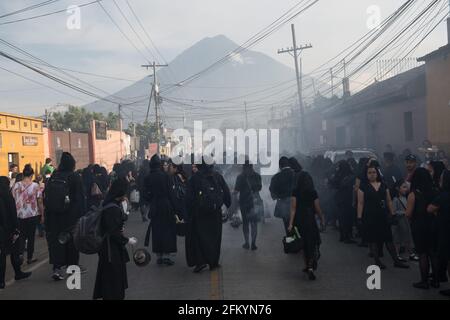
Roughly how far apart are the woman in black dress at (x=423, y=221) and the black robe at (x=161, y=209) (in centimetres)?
416

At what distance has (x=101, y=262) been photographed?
579 centimetres

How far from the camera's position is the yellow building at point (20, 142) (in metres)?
25.4

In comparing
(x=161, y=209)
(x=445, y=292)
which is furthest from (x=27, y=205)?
(x=445, y=292)

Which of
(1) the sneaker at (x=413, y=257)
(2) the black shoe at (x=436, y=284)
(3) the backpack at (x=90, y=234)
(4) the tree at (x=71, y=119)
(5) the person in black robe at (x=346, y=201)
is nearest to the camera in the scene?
(3) the backpack at (x=90, y=234)

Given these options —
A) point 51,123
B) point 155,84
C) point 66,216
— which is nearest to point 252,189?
point 66,216

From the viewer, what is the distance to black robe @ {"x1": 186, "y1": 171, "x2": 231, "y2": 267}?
8.55 meters

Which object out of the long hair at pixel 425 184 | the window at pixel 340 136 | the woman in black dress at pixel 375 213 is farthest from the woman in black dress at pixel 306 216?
the window at pixel 340 136

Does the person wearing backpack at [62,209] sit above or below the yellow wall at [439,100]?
below

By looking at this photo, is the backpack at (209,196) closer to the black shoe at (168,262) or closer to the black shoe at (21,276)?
the black shoe at (168,262)

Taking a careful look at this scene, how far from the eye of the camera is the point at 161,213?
938 centimetres

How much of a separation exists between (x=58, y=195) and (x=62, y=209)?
24 cm

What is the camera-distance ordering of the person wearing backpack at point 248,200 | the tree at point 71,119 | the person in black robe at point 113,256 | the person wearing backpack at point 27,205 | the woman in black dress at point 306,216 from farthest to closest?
1. the tree at point 71,119
2. the person wearing backpack at point 248,200
3. the person wearing backpack at point 27,205
4. the woman in black dress at point 306,216
5. the person in black robe at point 113,256

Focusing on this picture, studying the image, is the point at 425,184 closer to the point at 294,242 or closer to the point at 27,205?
the point at 294,242
